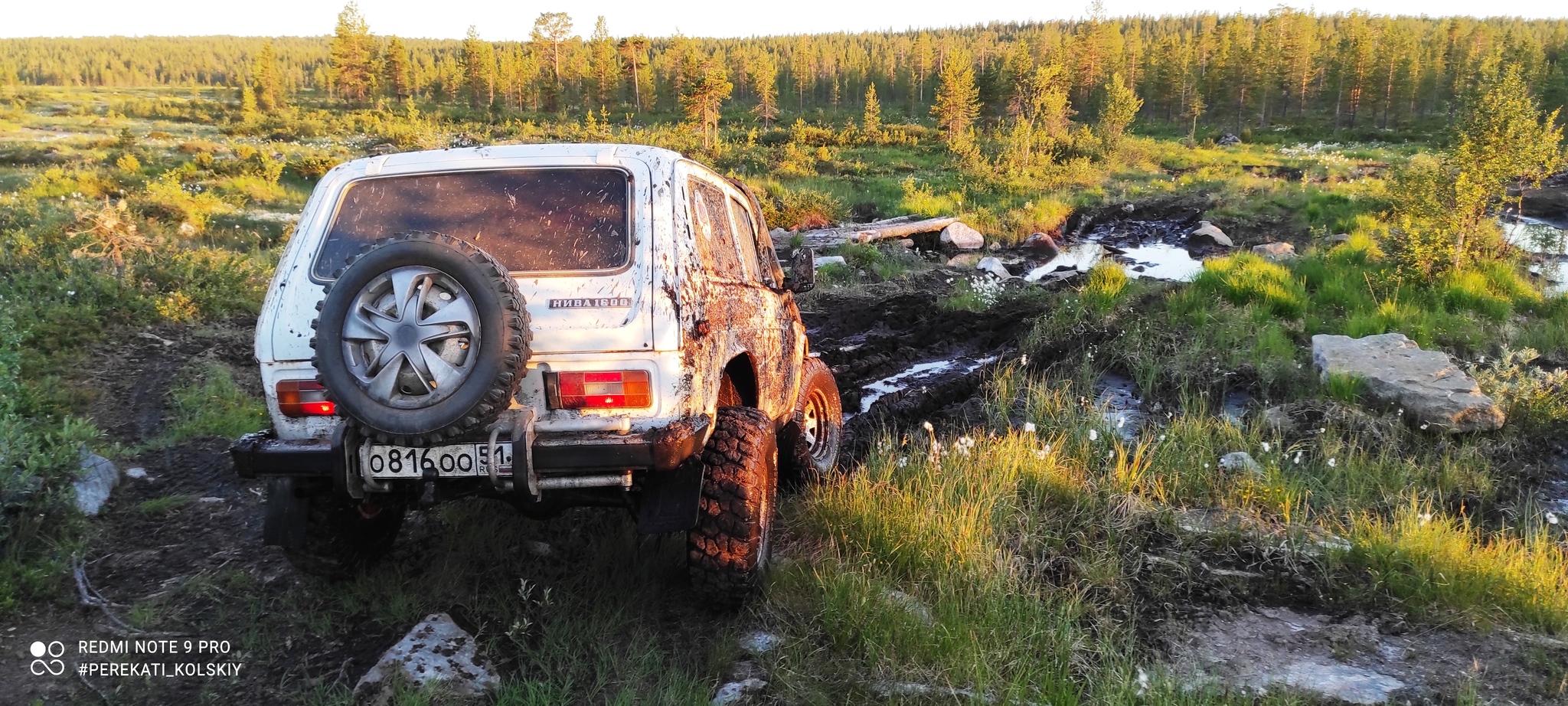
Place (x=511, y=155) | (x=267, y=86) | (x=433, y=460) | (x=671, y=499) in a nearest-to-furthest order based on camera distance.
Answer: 1. (x=433, y=460)
2. (x=671, y=499)
3. (x=511, y=155)
4. (x=267, y=86)

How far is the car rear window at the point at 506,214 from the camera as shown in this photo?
3.17 metres

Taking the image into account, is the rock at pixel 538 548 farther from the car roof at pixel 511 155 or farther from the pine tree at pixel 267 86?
the pine tree at pixel 267 86

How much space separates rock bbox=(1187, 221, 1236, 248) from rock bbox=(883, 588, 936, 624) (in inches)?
646

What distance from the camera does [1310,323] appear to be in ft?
26.5

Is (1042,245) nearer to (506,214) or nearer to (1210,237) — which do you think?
(1210,237)

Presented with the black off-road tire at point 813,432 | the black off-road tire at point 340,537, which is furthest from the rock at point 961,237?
the black off-road tire at point 340,537

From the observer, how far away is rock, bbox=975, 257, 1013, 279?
45.2ft

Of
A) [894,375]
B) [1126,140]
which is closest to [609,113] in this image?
[1126,140]

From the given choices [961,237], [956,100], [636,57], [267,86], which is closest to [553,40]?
[636,57]

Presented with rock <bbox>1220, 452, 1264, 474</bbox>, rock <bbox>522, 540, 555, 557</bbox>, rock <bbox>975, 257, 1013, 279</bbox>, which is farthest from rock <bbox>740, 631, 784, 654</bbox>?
rock <bbox>975, 257, 1013, 279</bbox>

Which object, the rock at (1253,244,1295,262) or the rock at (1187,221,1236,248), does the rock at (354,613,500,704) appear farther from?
the rock at (1187,221,1236,248)

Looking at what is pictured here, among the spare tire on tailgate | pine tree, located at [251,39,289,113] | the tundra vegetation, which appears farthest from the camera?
pine tree, located at [251,39,289,113]

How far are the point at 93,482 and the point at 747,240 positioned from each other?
3844 millimetres

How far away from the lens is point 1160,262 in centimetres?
1577
